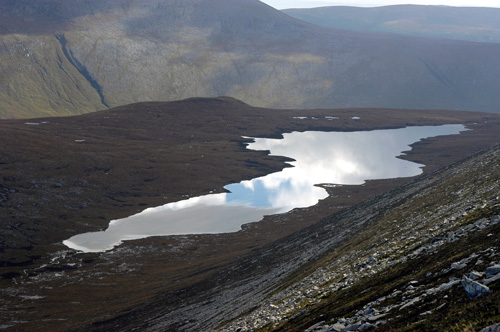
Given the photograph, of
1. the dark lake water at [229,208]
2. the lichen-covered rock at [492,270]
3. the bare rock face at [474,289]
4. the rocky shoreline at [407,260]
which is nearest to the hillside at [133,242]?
the rocky shoreline at [407,260]

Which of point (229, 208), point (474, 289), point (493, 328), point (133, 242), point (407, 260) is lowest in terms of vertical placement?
point (133, 242)

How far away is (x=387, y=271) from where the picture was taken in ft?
105

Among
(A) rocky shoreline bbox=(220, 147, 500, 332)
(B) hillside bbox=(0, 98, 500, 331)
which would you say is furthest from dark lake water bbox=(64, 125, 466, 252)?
(A) rocky shoreline bbox=(220, 147, 500, 332)

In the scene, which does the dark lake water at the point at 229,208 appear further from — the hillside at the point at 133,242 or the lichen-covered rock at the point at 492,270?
the lichen-covered rock at the point at 492,270

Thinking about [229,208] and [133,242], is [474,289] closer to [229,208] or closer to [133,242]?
[133,242]

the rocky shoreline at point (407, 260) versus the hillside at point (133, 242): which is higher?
the rocky shoreline at point (407, 260)

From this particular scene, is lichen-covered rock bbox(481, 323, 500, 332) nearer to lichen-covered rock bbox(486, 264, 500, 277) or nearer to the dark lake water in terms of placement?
lichen-covered rock bbox(486, 264, 500, 277)

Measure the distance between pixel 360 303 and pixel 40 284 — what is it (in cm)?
8093

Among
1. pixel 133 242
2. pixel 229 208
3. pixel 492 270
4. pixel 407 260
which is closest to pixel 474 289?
pixel 492 270

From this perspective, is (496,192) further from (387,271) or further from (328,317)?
(328,317)

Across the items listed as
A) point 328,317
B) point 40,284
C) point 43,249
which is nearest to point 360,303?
point 328,317

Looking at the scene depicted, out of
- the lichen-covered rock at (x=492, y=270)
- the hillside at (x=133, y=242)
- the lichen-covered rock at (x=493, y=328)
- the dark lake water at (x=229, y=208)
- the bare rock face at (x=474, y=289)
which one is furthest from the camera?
the dark lake water at (x=229, y=208)

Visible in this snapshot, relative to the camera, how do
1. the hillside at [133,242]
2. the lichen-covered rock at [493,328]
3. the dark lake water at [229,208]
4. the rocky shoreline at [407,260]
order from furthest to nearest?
the dark lake water at [229,208] → the hillside at [133,242] → the rocky shoreline at [407,260] → the lichen-covered rock at [493,328]

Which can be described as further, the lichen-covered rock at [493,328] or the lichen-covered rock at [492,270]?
the lichen-covered rock at [492,270]
